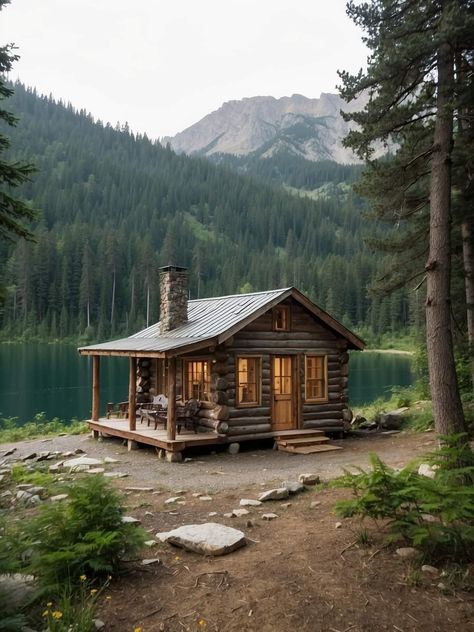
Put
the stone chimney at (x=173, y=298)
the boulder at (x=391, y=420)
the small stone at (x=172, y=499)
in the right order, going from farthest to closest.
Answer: the boulder at (x=391, y=420) → the stone chimney at (x=173, y=298) → the small stone at (x=172, y=499)

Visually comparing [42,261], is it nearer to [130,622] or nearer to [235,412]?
[235,412]

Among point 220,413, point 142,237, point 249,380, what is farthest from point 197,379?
point 142,237

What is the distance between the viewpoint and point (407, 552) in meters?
5.48

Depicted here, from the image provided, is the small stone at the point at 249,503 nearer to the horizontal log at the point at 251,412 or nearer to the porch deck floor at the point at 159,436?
the porch deck floor at the point at 159,436

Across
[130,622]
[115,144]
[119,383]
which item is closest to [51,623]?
[130,622]

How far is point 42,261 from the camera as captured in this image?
3189 inches

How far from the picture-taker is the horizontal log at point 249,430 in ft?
45.9

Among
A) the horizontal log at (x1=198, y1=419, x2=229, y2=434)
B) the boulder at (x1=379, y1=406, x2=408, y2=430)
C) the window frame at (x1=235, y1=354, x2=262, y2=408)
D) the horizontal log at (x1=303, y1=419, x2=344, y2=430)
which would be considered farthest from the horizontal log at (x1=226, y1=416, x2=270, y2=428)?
the boulder at (x1=379, y1=406, x2=408, y2=430)

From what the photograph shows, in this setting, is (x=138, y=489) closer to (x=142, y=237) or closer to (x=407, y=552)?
(x=407, y=552)

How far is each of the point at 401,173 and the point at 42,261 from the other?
256 feet

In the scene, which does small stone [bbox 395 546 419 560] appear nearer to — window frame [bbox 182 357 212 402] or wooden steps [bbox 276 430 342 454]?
wooden steps [bbox 276 430 342 454]

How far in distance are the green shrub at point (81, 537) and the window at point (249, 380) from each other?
29.3ft

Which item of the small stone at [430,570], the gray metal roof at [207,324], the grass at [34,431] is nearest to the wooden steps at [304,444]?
the gray metal roof at [207,324]

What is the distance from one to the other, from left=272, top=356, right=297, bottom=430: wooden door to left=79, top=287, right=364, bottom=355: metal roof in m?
1.67
